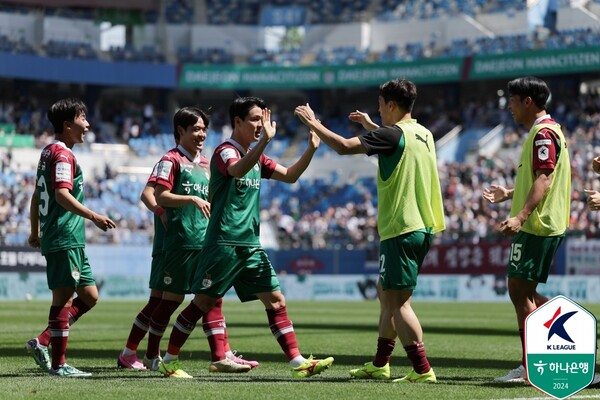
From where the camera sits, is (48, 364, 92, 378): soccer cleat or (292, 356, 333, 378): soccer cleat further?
(48, 364, 92, 378): soccer cleat

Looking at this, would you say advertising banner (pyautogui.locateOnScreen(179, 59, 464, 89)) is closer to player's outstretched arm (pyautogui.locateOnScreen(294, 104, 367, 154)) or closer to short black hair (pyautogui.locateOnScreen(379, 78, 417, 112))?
short black hair (pyautogui.locateOnScreen(379, 78, 417, 112))

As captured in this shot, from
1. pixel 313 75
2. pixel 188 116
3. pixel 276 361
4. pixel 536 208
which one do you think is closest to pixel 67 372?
pixel 188 116

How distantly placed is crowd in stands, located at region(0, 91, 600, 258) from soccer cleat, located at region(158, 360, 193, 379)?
87.7ft

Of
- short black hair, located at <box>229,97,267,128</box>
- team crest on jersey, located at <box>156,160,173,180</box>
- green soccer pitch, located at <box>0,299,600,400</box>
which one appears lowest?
green soccer pitch, located at <box>0,299,600,400</box>

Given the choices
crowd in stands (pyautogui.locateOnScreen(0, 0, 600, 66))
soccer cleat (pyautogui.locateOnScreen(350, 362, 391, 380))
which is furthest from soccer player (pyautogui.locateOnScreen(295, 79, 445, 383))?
crowd in stands (pyautogui.locateOnScreen(0, 0, 600, 66))

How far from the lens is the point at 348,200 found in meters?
47.8

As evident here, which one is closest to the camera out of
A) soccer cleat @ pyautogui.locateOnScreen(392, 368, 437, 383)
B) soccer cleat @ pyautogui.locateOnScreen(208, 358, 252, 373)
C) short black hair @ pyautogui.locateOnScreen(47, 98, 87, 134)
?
soccer cleat @ pyautogui.locateOnScreen(392, 368, 437, 383)

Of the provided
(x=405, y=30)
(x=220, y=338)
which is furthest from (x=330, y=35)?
(x=220, y=338)

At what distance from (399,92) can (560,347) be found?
10.1 feet

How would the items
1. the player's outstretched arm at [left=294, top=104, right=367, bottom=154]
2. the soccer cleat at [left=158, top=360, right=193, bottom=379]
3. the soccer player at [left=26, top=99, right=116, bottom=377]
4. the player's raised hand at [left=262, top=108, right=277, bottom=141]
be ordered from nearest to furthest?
the player's outstretched arm at [left=294, top=104, right=367, bottom=154]
the player's raised hand at [left=262, top=108, right=277, bottom=141]
the soccer cleat at [left=158, top=360, right=193, bottom=379]
the soccer player at [left=26, top=99, right=116, bottom=377]

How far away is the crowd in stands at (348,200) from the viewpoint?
3928 centimetres

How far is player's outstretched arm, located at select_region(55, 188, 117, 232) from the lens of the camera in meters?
9.50

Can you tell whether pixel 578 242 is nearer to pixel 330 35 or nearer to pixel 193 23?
pixel 330 35

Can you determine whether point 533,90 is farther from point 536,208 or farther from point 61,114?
point 61,114
